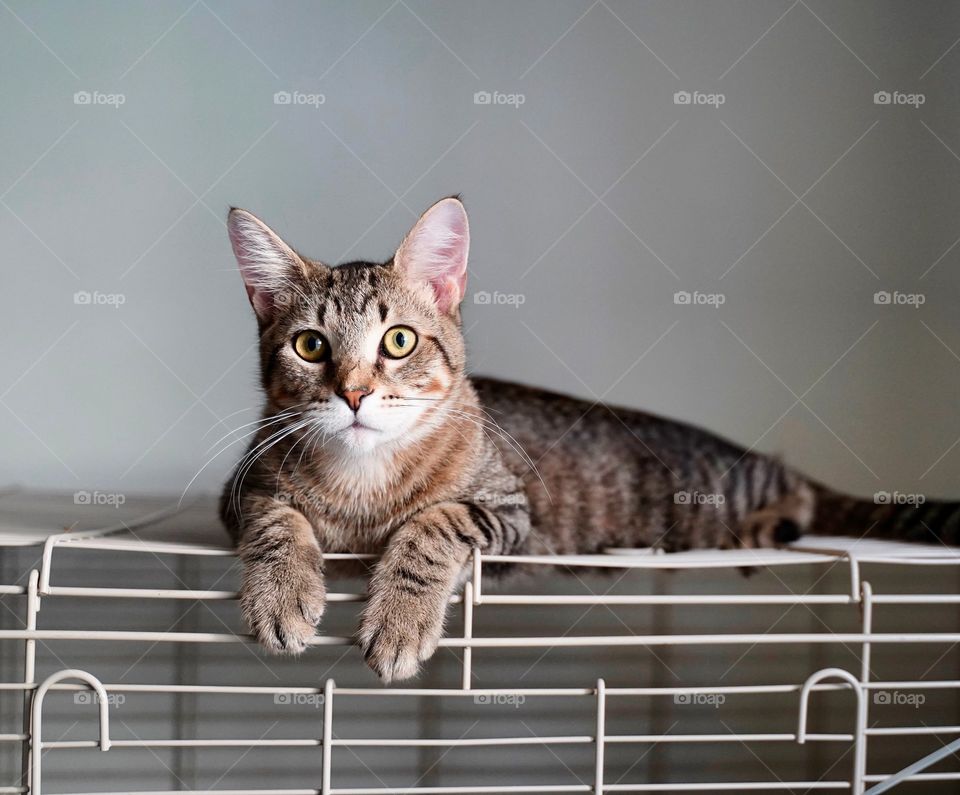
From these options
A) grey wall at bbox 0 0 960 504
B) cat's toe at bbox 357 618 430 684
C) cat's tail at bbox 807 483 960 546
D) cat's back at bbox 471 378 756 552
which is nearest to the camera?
cat's toe at bbox 357 618 430 684

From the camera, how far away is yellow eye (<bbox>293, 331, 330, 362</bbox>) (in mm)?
1034

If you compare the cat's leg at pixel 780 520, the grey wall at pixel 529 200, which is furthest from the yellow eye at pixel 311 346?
the cat's leg at pixel 780 520

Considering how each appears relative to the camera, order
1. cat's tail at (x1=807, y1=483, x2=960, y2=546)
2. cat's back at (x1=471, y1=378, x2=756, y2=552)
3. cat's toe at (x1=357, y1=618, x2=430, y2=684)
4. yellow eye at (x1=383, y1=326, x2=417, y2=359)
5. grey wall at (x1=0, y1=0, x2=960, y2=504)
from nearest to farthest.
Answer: cat's toe at (x1=357, y1=618, x2=430, y2=684) < yellow eye at (x1=383, y1=326, x2=417, y2=359) < cat's tail at (x1=807, y1=483, x2=960, y2=546) < cat's back at (x1=471, y1=378, x2=756, y2=552) < grey wall at (x1=0, y1=0, x2=960, y2=504)

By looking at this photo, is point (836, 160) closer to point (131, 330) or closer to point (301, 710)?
point (131, 330)

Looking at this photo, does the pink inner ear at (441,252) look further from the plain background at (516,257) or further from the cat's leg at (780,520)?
the cat's leg at (780,520)

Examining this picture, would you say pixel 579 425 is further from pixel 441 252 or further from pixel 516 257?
pixel 441 252

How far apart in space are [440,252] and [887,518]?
32.6 inches

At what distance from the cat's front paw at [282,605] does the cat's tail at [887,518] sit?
0.87m

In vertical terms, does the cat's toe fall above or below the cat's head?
below

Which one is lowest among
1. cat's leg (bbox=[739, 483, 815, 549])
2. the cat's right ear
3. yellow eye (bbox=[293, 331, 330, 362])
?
cat's leg (bbox=[739, 483, 815, 549])

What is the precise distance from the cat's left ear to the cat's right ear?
0.15m

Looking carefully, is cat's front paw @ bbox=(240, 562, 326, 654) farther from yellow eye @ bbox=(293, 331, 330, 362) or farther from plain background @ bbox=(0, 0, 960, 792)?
plain background @ bbox=(0, 0, 960, 792)

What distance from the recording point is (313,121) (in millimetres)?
1459

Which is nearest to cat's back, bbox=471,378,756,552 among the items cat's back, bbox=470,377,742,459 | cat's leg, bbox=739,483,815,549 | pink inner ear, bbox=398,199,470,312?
cat's back, bbox=470,377,742,459
